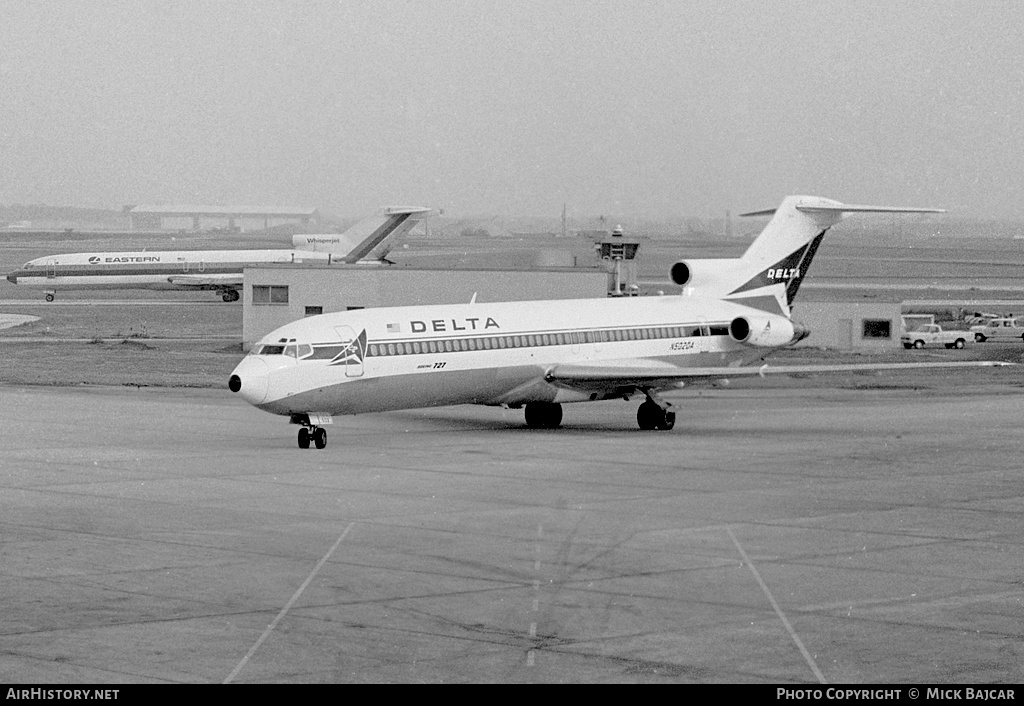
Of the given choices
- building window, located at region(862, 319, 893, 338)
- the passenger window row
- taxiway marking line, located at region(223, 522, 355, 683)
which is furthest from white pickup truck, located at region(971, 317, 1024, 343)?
taxiway marking line, located at region(223, 522, 355, 683)

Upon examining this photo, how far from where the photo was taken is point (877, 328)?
6650 centimetres

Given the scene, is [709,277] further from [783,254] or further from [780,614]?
[780,614]

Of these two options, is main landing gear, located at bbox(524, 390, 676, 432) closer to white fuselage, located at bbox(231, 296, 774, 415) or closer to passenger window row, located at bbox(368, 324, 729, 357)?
white fuselage, located at bbox(231, 296, 774, 415)

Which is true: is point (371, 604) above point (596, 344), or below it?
below

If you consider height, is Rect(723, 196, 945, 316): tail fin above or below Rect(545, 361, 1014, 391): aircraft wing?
above

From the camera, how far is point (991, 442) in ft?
106

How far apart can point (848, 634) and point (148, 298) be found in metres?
97.4

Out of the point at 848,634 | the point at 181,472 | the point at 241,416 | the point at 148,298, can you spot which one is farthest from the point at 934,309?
the point at 848,634

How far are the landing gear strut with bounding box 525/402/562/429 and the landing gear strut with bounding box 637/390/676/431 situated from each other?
6.80 ft

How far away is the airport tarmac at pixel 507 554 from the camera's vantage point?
1338 centimetres

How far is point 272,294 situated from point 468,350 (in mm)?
26709

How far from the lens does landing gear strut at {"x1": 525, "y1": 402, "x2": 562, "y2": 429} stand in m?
35.8
